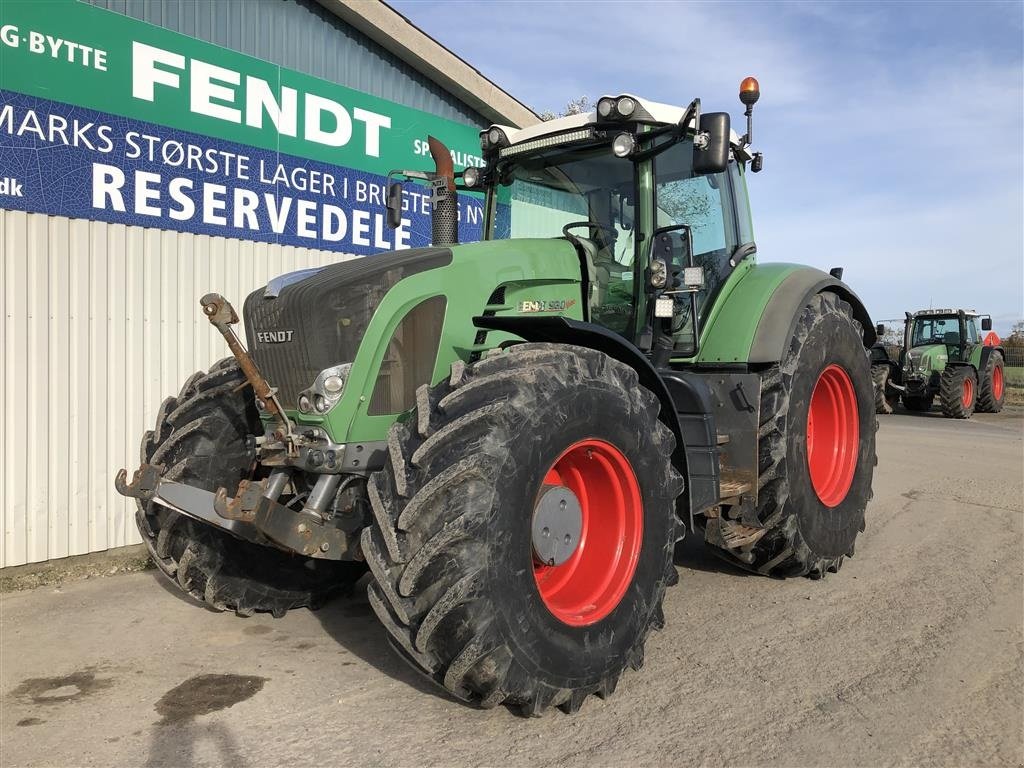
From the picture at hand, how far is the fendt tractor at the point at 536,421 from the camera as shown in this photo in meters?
2.76

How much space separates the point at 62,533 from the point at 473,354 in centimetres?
351

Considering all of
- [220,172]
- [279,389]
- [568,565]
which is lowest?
[568,565]

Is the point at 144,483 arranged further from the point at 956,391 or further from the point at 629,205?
the point at 956,391

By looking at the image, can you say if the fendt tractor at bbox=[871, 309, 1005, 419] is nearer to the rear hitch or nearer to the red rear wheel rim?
the red rear wheel rim

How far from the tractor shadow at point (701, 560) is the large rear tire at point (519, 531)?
5.23ft

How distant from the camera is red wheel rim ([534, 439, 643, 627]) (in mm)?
3340

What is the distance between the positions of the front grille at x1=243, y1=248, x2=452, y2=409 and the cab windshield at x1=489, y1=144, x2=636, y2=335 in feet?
3.33

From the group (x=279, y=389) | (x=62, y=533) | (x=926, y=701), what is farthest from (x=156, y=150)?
(x=926, y=701)

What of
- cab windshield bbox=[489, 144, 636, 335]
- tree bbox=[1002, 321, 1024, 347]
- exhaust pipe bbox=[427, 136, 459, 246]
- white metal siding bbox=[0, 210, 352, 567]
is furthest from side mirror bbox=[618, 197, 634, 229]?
tree bbox=[1002, 321, 1024, 347]

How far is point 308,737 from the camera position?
9.72 ft

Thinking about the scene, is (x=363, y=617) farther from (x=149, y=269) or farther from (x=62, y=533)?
(x=149, y=269)

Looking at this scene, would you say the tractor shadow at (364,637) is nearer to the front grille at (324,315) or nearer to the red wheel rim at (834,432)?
the front grille at (324,315)

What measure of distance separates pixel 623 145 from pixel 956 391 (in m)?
15.3

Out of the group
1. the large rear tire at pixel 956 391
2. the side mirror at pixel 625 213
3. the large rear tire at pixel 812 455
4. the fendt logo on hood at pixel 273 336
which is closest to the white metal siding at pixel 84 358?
the fendt logo on hood at pixel 273 336
